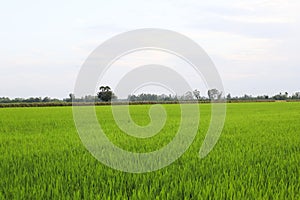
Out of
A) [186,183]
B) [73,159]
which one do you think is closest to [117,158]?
[73,159]

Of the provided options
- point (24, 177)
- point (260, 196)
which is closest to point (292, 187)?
point (260, 196)

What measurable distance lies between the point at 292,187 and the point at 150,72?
328 cm

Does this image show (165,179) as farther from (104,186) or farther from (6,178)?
(6,178)

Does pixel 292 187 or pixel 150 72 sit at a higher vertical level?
pixel 150 72

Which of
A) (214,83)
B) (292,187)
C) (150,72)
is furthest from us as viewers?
(150,72)

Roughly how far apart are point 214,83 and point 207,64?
259 mm

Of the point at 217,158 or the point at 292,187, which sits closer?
the point at 292,187

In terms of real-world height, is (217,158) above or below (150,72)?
below

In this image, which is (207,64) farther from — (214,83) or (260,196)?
(260,196)

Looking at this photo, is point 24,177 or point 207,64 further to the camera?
point 207,64

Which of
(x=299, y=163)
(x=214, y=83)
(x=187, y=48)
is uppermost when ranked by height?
(x=187, y=48)

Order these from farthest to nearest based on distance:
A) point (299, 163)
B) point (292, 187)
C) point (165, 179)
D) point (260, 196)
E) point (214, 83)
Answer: point (214, 83), point (299, 163), point (165, 179), point (292, 187), point (260, 196)

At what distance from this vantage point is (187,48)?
177 inches

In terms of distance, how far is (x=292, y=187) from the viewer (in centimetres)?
259
